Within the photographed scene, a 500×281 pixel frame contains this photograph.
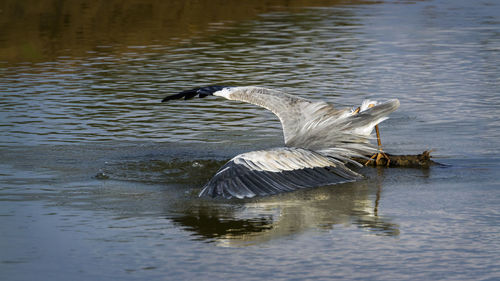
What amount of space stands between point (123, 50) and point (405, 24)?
6.38 m

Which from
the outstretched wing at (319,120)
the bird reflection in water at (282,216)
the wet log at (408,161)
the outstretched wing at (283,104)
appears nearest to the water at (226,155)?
the bird reflection in water at (282,216)

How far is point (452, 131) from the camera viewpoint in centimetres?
1033

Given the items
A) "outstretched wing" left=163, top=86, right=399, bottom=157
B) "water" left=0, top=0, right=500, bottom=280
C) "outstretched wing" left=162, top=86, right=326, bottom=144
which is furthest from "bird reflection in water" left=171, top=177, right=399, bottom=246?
"outstretched wing" left=162, top=86, right=326, bottom=144

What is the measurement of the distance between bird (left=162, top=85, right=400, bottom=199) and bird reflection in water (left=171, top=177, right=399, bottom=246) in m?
0.12

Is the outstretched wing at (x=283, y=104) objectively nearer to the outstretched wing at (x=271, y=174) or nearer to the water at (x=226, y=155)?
the water at (x=226, y=155)

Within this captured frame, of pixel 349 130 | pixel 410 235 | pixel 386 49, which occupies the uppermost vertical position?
pixel 386 49

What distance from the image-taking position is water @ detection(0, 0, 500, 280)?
20.3ft

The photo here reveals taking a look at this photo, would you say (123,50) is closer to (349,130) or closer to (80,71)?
(80,71)

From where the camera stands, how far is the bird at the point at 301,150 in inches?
300

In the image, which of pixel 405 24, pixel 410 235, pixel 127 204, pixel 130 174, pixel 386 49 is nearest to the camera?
pixel 410 235

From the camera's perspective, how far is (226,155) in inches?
368

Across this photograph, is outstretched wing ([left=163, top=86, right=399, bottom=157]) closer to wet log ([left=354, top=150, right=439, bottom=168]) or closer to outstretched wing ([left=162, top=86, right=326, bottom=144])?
outstretched wing ([left=162, top=86, right=326, bottom=144])

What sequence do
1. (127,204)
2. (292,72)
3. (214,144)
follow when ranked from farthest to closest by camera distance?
(292,72) → (214,144) → (127,204)

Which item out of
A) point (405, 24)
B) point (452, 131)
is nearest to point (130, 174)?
point (452, 131)
